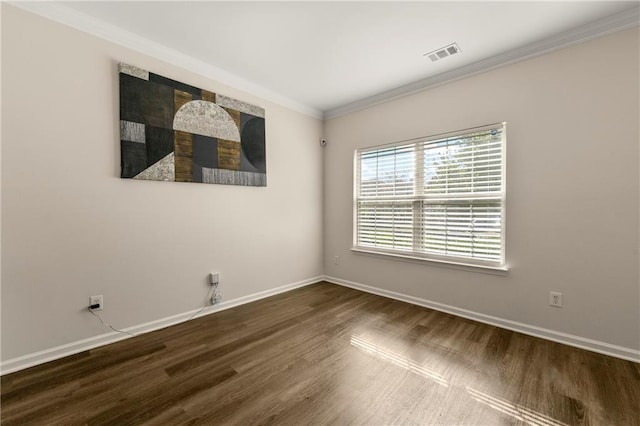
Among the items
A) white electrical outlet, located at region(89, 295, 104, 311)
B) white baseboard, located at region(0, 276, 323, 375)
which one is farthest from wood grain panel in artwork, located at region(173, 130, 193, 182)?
white baseboard, located at region(0, 276, 323, 375)

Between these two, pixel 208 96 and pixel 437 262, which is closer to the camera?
pixel 208 96

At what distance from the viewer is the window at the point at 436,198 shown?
268cm

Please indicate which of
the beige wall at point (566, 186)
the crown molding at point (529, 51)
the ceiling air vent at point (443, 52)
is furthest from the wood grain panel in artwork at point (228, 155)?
the beige wall at point (566, 186)

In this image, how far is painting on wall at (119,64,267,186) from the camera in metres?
2.34

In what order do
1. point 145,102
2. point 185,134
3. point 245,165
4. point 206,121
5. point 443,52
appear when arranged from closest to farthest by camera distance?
point 145,102
point 443,52
point 185,134
point 206,121
point 245,165

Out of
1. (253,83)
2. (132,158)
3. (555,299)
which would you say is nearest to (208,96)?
(253,83)

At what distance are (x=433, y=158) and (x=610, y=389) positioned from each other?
2298mm

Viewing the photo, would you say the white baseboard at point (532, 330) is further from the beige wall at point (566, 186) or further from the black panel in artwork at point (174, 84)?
the black panel in artwork at point (174, 84)

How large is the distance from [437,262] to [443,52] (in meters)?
2.14

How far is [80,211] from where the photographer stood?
2133 millimetres

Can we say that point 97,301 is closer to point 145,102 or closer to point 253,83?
point 145,102

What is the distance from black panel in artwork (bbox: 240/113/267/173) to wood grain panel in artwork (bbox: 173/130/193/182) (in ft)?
1.99

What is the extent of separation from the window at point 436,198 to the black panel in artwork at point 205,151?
1.94m

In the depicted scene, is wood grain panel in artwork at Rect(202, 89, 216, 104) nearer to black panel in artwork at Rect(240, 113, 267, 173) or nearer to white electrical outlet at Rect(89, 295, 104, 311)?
black panel in artwork at Rect(240, 113, 267, 173)
